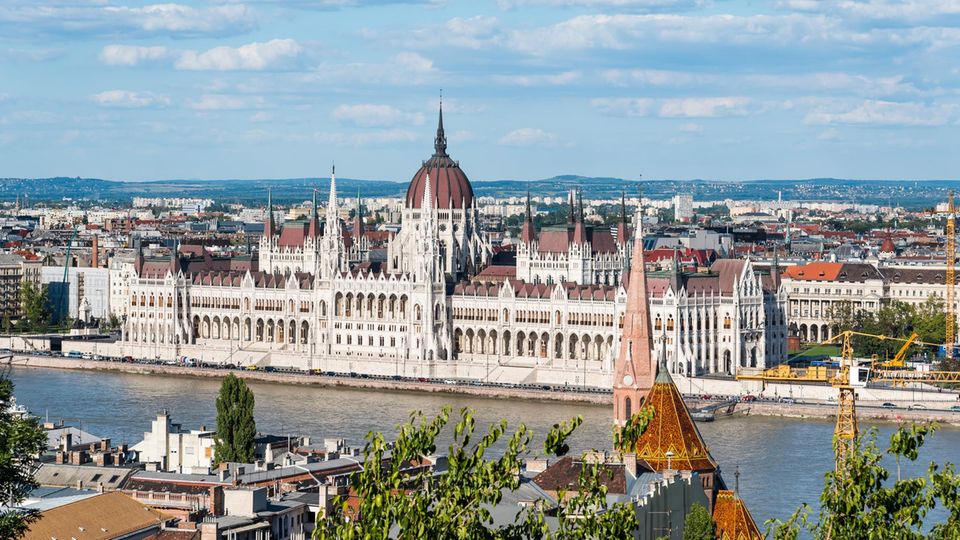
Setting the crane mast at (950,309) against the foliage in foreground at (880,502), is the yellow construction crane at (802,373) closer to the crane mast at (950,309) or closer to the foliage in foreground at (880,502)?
the crane mast at (950,309)

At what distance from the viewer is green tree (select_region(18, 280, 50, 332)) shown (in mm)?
100181

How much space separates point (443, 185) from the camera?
86688mm

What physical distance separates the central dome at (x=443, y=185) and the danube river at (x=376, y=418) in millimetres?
12194

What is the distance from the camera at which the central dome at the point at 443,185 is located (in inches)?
3401

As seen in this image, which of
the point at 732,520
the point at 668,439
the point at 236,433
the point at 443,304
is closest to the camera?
the point at 732,520

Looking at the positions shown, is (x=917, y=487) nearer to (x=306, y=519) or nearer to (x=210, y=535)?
(x=210, y=535)

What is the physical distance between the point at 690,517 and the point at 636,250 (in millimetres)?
12327

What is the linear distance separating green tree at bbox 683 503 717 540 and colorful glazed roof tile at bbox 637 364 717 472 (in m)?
3.36

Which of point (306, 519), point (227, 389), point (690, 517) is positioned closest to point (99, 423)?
point (227, 389)

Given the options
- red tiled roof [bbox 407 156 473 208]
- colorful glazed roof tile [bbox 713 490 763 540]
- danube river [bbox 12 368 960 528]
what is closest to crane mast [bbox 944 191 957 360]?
danube river [bbox 12 368 960 528]

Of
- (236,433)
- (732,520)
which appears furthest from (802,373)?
(732,520)

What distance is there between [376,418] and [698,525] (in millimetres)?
36365

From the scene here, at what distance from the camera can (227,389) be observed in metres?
46.8

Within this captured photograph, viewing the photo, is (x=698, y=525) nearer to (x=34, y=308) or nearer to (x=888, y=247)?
(x=34, y=308)
